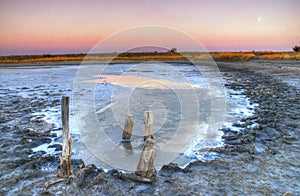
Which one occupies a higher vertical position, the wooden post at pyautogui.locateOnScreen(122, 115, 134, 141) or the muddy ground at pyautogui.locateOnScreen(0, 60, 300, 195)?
the wooden post at pyautogui.locateOnScreen(122, 115, 134, 141)

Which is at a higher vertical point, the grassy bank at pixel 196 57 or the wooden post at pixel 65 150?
the grassy bank at pixel 196 57

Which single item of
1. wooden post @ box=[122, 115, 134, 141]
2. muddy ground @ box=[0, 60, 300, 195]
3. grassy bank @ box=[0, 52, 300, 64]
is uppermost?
grassy bank @ box=[0, 52, 300, 64]

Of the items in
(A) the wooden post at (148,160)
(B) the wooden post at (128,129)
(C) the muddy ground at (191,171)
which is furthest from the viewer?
(B) the wooden post at (128,129)

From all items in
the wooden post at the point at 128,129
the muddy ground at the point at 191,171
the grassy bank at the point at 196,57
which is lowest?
the muddy ground at the point at 191,171

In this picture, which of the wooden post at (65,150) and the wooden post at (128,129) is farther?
the wooden post at (128,129)

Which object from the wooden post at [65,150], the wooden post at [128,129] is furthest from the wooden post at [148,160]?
the wooden post at [128,129]

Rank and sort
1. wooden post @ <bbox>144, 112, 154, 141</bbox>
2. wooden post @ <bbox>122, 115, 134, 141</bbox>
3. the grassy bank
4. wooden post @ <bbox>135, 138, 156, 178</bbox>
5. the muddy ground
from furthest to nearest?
the grassy bank < wooden post @ <bbox>122, 115, 134, 141</bbox> < wooden post @ <bbox>144, 112, 154, 141</bbox> < wooden post @ <bbox>135, 138, 156, 178</bbox> < the muddy ground

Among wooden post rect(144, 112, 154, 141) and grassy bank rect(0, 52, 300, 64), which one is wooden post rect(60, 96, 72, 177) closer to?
wooden post rect(144, 112, 154, 141)

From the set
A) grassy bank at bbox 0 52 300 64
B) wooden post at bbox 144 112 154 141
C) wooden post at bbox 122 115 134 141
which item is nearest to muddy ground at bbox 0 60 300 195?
wooden post at bbox 144 112 154 141

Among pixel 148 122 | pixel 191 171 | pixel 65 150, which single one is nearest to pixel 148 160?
pixel 191 171

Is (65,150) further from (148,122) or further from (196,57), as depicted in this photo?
(196,57)

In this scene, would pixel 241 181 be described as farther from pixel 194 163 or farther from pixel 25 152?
pixel 25 152

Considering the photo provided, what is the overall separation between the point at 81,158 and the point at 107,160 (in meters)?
0.71

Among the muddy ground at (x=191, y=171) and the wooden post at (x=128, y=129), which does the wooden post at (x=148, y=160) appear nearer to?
the muddy ground at (x=191, y=171)
